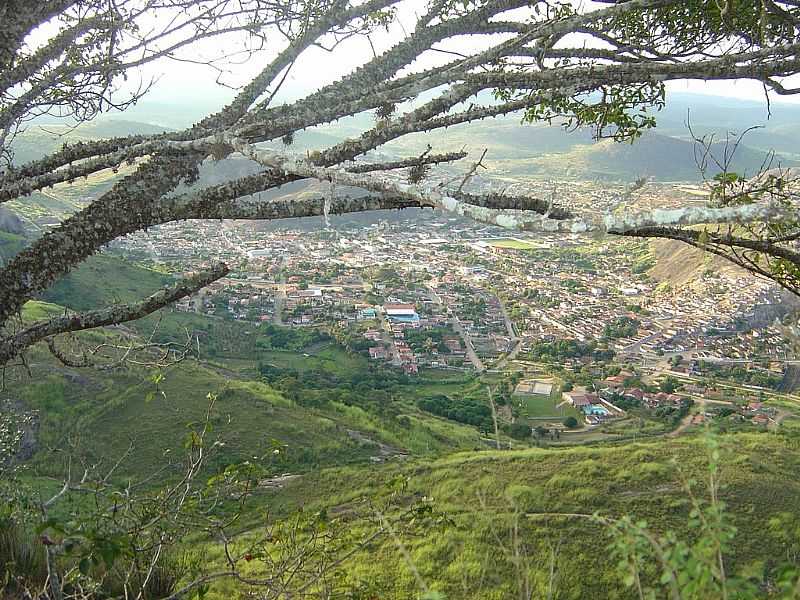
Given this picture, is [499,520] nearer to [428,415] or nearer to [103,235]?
[103,235]

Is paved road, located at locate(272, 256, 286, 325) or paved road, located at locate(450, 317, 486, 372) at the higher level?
paved road, located at locate(272, 256, 286, 325)

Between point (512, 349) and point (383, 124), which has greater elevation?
point (383, 124)

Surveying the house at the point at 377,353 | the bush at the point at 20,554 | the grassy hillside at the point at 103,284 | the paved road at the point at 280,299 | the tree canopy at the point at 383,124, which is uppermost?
the tree canopy at the point at 383,124

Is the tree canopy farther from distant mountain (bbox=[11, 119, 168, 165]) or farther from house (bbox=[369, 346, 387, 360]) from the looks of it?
distant mountain (bbox=[11, 119, 168, 165])

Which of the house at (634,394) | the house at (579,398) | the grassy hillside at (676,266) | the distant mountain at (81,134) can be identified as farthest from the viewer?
the distant mountain at (81,134)

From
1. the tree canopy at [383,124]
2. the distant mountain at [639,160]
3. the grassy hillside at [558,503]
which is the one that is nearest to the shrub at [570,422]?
the grassy hillside at [558,503]

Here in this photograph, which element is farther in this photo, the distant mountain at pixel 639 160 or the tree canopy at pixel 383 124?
the distant mountain at pixel 639 160

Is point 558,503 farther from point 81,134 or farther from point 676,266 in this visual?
point 81,134

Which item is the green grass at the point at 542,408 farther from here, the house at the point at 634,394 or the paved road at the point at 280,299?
the paved road at the point at 280,299

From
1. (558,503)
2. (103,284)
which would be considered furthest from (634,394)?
(103,284)

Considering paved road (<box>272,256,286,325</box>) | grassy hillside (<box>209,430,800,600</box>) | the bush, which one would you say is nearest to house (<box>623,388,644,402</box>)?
grassy hillside (<box>209,430,800,600</box>)

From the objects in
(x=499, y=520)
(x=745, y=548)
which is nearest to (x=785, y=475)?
(x=745, y=548)

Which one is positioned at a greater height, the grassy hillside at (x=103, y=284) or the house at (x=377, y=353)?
the grassy hillside at (x=103, y=284)
